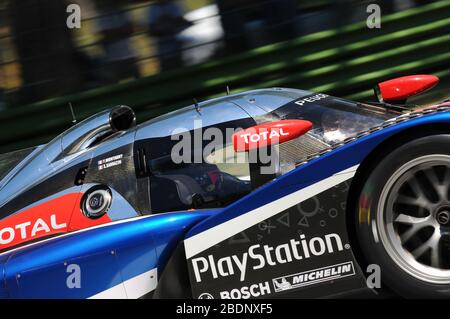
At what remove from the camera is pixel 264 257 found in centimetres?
326

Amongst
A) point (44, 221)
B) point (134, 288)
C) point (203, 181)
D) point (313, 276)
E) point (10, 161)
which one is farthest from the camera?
point (10, 161)

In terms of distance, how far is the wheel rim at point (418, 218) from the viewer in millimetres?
3020

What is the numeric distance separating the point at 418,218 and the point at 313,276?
20.6 inches

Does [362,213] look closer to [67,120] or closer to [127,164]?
[127,164]

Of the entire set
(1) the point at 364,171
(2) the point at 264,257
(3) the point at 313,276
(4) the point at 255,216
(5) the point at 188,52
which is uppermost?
(5) the point at 188,52

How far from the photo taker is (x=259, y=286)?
130 inches

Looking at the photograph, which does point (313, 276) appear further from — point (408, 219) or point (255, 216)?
point (408, 219)

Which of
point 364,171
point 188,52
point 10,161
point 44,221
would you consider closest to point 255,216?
point 364,171

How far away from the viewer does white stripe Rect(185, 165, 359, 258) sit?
3.12 m

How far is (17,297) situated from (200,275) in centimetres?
94

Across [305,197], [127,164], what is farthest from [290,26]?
[305,197]

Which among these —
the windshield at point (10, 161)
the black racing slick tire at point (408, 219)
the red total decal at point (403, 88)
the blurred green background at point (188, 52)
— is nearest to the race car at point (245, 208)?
the black racing slick tire at point (408, 219)

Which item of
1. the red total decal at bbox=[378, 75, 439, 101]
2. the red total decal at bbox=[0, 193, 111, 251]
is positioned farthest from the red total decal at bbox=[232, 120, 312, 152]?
the red total decal at bbox=[378, 75, 439, 101]

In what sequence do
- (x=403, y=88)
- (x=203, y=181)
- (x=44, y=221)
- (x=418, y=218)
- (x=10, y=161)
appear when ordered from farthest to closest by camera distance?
(x=10, y=161), (x=403, y=88), (x=44, y=221), (x=203, y=181), (x=418, y=218)
